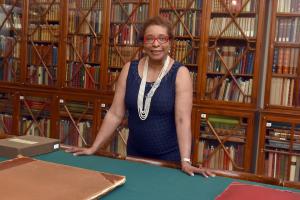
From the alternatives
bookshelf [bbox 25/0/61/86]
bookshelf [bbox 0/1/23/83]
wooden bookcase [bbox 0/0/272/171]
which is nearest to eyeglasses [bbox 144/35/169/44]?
wooden bookcase [bbox 0/0/272/171]

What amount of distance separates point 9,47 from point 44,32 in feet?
1.68

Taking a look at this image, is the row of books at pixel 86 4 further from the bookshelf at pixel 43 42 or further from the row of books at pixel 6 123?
the row of books at pixel 6 123

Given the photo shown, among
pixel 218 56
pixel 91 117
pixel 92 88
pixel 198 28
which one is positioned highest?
pixel 198 28

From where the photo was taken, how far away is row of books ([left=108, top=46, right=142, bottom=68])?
11.8 ft

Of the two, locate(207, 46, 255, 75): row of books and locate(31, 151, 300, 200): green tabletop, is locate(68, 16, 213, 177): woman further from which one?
locate(207, 46, 255, 75): row of books

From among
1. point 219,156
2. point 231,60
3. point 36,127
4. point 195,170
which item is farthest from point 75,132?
point 195,170

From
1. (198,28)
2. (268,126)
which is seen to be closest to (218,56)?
(198,28)

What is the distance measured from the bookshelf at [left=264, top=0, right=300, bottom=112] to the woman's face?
1.54 meters

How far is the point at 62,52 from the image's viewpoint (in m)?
3.82

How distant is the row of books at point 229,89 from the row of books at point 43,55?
67.6 inches

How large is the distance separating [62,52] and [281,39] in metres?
2.19

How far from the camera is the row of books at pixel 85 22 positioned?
12.1ft

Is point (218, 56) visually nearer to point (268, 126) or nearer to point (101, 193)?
point (268, 126)

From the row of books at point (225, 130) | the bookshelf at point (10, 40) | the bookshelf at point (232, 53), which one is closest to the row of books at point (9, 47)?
the bookshelf at point (10, 40)
